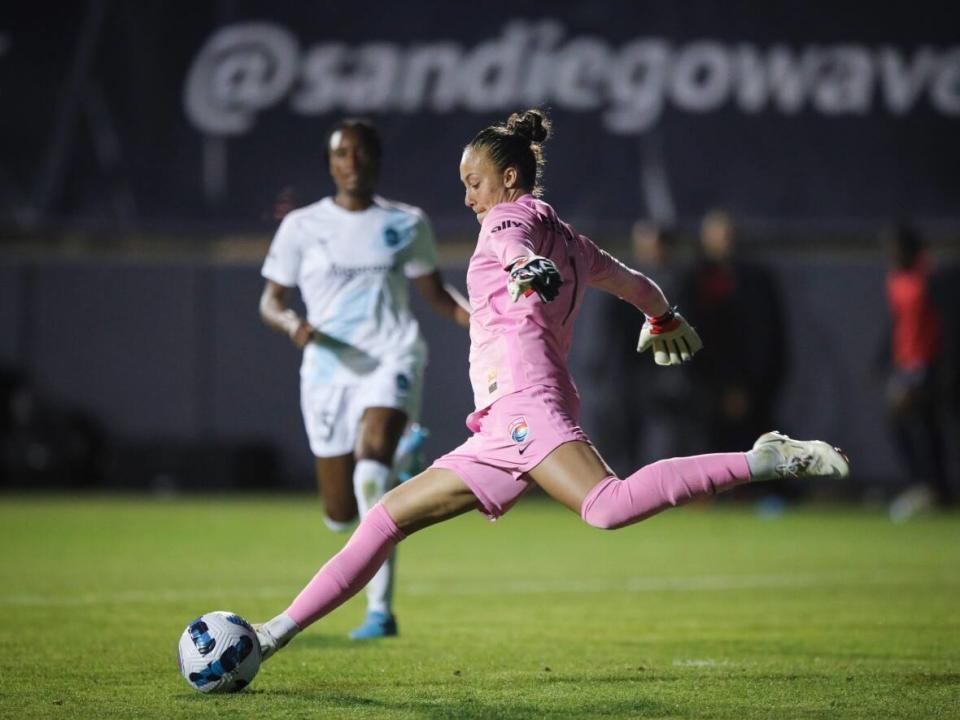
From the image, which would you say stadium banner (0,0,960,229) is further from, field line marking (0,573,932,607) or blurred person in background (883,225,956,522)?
field line marking (0,573,932,607)

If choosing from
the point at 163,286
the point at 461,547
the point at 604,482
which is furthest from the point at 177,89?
the point at 604,482

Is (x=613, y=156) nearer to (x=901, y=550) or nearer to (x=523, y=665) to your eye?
(x=901, y=550)

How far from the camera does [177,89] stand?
17969 millimetres

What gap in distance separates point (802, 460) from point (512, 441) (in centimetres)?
102

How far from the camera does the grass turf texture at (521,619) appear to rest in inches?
239

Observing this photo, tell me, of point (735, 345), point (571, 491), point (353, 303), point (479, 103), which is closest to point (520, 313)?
point (571, 491)

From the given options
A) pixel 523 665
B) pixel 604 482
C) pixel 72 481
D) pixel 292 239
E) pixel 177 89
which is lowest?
pixel 72 481

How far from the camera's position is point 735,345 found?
17.3m

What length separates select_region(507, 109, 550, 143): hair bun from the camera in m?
6.32

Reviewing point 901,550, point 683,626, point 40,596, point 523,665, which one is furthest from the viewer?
point 901,550

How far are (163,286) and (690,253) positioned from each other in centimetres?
607

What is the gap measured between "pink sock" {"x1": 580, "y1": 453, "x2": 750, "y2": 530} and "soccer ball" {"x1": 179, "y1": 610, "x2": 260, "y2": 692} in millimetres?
1345

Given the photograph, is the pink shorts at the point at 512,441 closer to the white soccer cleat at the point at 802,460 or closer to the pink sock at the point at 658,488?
the pink sock at the point at 658,488

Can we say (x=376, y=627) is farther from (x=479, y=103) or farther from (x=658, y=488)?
(x=479, y=103)
